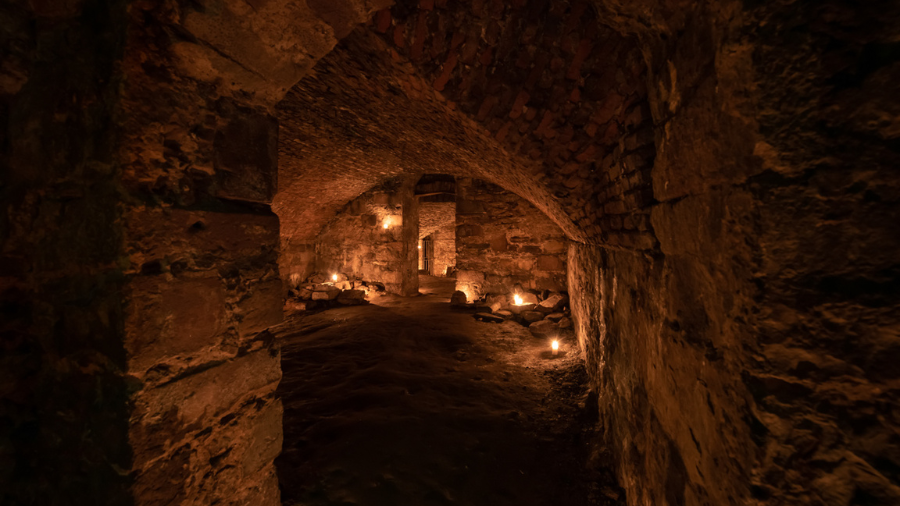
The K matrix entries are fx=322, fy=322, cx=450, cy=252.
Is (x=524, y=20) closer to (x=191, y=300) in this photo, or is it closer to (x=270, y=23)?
(x=270, y=23)

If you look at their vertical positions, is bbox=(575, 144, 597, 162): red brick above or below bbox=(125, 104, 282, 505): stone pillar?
above

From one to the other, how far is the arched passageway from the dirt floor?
1.93ft

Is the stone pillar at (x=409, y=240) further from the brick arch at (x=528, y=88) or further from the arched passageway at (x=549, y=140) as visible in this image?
the arched passageway at (x=549, y=140)

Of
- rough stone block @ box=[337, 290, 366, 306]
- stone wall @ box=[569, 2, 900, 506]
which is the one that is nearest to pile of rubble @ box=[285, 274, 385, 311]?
rough stone block @ box=[337, 290, 366, 306]

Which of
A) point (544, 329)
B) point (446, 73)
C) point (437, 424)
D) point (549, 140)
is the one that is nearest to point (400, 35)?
point (446, 73)

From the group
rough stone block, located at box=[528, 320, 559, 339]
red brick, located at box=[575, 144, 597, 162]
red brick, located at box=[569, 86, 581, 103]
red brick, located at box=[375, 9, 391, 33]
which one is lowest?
rough stone block, located at box=[528, 320, 559, 339]

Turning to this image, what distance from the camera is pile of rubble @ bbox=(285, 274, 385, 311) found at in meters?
7.32

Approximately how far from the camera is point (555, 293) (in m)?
5.96

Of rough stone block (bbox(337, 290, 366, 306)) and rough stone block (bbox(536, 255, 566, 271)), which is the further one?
rough stone block (bbox(337, 290, 366, 306))

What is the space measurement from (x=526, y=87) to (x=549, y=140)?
40 centimetres

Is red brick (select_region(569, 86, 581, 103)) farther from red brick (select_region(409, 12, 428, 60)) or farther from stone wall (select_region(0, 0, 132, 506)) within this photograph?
stone wall (select_region(0, 0, 132, 506))

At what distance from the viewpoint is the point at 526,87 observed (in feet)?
6.22

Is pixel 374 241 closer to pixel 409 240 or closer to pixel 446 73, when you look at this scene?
pixel 409 240

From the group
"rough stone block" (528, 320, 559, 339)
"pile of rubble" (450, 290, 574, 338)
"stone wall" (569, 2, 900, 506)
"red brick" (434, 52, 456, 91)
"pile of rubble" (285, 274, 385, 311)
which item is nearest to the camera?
"stone wall" (569, 2, 900, 506)
